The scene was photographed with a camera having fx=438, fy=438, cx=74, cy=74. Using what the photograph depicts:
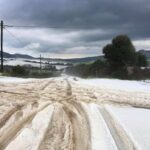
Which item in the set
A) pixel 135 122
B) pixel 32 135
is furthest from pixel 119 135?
pixel 135 122

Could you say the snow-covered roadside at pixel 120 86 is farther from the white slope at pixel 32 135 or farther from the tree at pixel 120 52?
the tree at pixel 120 52

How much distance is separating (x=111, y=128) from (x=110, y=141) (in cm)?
187

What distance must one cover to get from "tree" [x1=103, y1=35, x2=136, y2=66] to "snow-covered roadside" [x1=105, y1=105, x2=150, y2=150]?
62.0 metres

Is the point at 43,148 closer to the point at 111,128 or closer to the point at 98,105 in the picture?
the point at 111,128

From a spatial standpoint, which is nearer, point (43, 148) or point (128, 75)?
point (43, 148)

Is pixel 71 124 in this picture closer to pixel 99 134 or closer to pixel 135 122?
pixel 99 134

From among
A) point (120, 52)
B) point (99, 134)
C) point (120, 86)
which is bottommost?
point (120, 86)

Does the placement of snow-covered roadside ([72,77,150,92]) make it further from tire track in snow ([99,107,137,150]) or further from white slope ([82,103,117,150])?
tire track in snow ([99,107,137,150])

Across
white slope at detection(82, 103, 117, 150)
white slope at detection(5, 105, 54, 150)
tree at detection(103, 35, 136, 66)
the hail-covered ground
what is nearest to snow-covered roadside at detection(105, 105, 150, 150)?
the hail-covered ground

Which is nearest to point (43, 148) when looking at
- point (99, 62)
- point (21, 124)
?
point (21, 124)

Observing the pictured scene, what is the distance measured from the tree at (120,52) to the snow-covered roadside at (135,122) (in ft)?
204

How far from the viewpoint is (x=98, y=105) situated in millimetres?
17141

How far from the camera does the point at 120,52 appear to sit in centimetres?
7838

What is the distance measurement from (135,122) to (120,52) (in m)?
66.1
